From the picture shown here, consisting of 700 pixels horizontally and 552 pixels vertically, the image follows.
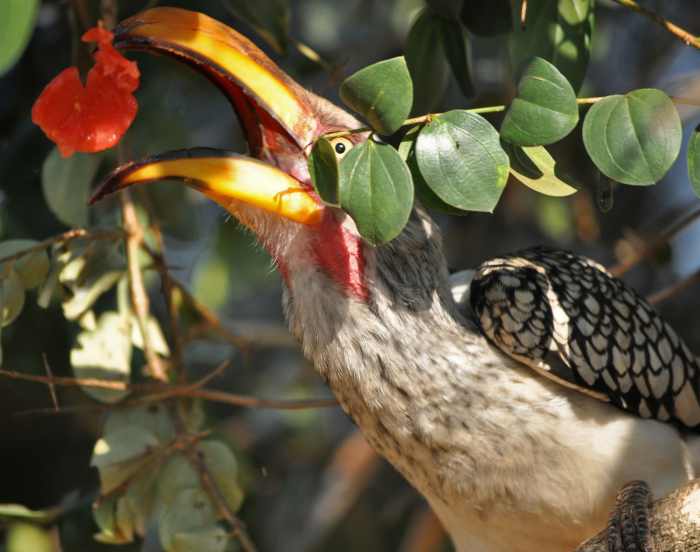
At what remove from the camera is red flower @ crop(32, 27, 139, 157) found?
213 cm

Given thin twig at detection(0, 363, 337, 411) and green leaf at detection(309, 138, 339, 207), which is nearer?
green leaf at detection(309, 138, 339, 207)

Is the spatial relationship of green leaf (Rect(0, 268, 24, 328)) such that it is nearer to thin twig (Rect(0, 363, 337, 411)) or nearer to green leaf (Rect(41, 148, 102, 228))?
thin twig (Rect(0, 363, 337, 411))

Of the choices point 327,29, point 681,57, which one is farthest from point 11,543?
point 681,57

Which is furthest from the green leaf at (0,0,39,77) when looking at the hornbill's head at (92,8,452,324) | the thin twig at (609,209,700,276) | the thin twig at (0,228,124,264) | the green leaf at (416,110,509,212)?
the thin twig at (609,209,700,276)

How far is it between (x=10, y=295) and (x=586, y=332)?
4.14ft

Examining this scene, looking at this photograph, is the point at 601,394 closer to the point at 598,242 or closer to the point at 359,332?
the point at 359,332

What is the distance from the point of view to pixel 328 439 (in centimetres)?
555

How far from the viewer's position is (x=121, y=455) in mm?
2736

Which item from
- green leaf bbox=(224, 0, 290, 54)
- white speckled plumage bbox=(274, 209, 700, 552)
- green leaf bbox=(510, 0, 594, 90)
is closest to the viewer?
green leaf bbox=(510, 0, 594, 90)

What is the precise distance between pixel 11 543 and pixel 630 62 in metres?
3.43

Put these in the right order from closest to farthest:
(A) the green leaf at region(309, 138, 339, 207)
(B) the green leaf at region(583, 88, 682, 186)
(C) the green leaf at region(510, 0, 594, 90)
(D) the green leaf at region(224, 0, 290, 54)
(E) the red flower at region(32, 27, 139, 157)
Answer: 1. (A) the green leaf at region(309, 138, 339, 207)
2. (B) the green leaf at region(583, 88, 682, 186)
3. (E) the red flower at region(32, 27, 139, 157)
4. (C) the green leaf at region(510, 0, 594, 90)
5. (D) the green leaf at region(224, 0, 290, 54)

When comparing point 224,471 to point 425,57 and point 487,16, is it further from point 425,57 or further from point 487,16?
point 487,16

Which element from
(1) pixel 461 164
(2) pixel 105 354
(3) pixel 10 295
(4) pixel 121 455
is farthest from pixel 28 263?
(1) pixel 461 164

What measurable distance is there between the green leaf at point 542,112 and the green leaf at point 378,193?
22 centimetres
